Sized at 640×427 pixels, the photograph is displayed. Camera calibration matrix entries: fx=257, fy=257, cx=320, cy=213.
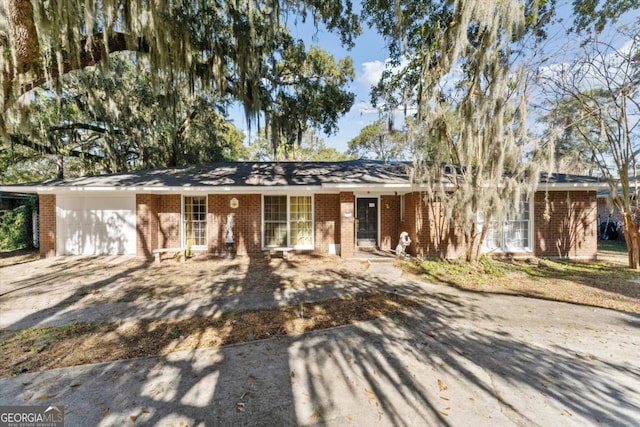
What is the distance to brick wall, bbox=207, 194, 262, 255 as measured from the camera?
9.15 meters

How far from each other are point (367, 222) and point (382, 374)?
704 centimetres

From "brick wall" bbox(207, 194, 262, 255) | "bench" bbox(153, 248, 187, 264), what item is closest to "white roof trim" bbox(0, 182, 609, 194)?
"brick wall" bbox(207, 194, 262, 255)

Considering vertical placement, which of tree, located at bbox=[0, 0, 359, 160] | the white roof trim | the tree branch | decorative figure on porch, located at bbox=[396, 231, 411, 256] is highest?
tree, located at bbox=[0, 0, 359, 160]

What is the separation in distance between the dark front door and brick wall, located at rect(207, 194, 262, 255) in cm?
363

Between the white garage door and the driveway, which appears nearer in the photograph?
the driveway

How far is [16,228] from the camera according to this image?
1077 centimetres

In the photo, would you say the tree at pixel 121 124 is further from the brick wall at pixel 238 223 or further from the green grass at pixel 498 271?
the green grass at pixel 498 271

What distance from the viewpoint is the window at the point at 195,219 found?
365 inches

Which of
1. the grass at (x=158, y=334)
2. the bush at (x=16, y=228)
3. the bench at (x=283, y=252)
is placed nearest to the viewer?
the grass at (x=158, y=334)

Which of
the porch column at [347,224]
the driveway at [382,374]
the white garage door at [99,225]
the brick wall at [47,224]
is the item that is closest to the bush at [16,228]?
the brick wall at [47,224]

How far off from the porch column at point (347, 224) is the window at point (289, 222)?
1404 mm

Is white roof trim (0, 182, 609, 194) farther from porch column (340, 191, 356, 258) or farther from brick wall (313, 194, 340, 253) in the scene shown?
brick wall (313, 194, 340, 253)

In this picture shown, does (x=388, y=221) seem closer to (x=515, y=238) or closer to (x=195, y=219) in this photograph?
(x=515, y=238)

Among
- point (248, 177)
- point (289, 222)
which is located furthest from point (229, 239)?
point (248, 177)
